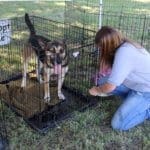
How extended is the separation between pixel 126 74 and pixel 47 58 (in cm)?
97

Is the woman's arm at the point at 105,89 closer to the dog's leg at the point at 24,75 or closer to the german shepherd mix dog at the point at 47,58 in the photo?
the german shepherd mix dog at the point at 47,58

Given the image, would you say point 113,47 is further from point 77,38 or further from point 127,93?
point 77,38

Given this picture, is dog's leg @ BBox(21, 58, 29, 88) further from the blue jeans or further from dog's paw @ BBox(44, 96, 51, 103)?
the blue jeans

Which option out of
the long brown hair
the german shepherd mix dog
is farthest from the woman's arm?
the german shepherd mix dog

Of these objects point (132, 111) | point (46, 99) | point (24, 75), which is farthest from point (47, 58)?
point (132, 111)

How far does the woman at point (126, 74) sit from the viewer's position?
2.95 metres

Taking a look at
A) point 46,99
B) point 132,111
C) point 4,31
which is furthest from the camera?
point 46,99

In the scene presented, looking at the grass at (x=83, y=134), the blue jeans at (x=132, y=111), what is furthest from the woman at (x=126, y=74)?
the grass at (x=83, y=134)

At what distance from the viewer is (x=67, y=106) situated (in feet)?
11.7

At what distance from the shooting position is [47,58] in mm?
3494

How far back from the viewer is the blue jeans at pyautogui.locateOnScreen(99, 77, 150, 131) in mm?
3225

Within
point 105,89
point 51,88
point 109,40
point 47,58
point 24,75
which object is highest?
point 109,40

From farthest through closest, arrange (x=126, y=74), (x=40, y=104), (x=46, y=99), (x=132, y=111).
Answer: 1. (x=46, y=99)
2. (x=40, y=104)
3. (x=132, y=111)
4. (x=126, y=74)

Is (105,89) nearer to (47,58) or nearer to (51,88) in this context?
(47,58)
